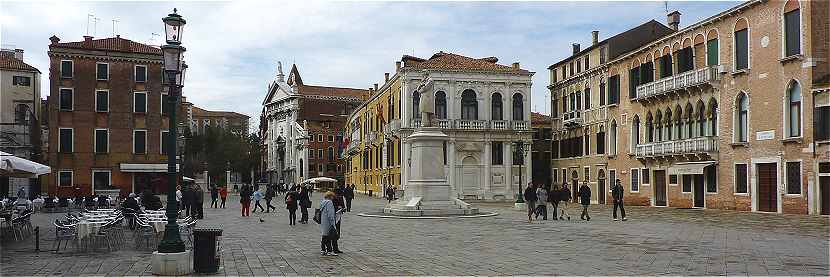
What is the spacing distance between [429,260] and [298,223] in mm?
12625

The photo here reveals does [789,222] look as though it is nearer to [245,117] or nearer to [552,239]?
[552,239]

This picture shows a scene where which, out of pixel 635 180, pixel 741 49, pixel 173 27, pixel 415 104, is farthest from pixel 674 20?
pixel 173 27

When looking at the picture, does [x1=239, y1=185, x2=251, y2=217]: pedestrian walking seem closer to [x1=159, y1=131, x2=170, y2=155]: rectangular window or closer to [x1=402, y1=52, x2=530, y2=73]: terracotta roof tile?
[x1=159, y1=131, x2=170, y2=155]: rectangular window

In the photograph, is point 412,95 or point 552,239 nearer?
point 552,239

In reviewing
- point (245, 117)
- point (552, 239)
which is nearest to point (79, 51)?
point (552, 239)

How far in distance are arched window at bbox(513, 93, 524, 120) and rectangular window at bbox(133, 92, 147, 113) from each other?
88.8 feet

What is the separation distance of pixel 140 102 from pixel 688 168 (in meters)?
35.3

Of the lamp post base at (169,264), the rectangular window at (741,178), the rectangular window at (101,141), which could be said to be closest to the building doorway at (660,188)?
the rectangular window at (741,178)

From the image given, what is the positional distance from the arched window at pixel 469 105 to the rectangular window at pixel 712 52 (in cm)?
2381

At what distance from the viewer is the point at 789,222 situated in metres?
24.7

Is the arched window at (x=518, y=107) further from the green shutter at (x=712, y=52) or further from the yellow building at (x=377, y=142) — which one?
the green shutter at (x=712, y=52)

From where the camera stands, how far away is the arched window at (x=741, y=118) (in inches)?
1325

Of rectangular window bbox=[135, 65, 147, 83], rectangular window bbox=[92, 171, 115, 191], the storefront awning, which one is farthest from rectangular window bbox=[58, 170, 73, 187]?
the storefront awning

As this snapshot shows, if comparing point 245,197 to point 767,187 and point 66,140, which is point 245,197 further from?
point 66,140
